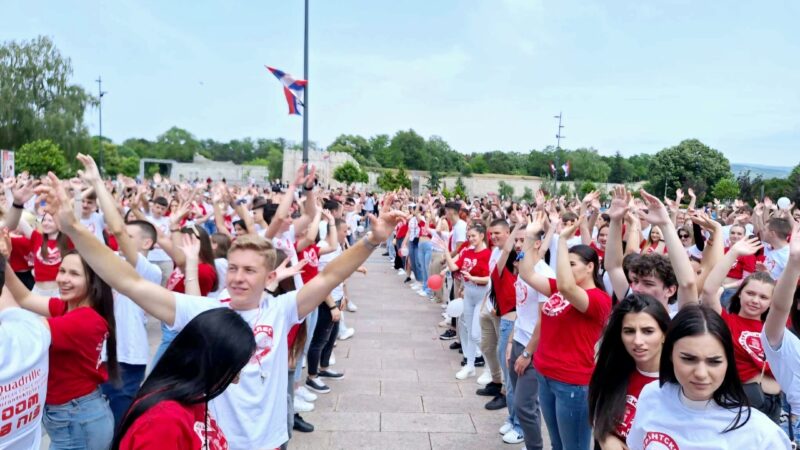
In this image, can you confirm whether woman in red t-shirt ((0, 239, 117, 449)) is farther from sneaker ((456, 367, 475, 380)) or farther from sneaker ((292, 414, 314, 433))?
sneaker ((456, 367, 475, 380))

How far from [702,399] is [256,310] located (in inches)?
81.0

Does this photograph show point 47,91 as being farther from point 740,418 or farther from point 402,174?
point 740,418

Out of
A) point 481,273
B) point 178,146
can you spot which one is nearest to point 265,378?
point 481,273

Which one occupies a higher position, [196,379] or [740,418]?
[196,379]

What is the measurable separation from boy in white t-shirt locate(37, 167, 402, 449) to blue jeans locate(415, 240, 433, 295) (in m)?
8.36

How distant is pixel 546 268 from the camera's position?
15.2ft

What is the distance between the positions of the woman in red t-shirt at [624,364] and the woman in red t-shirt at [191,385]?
1.85 m

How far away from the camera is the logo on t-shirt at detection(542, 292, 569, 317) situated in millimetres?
3666

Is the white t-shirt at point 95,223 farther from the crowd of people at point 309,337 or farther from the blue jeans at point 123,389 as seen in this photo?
the blue jeans at point 123,389

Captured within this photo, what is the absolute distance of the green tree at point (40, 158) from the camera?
36.2 metres

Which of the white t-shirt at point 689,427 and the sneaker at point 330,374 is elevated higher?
the white t-shirt at point 689,427

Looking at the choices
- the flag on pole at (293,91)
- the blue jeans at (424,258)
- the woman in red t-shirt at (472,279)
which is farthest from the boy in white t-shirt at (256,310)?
the flag on pole at (293,91)

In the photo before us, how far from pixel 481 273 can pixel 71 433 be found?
4420 millimetres

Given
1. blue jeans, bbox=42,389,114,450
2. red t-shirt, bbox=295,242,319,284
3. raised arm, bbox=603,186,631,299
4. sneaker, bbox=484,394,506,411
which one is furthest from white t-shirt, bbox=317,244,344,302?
blue jeans, bbox=42,389,114,450
